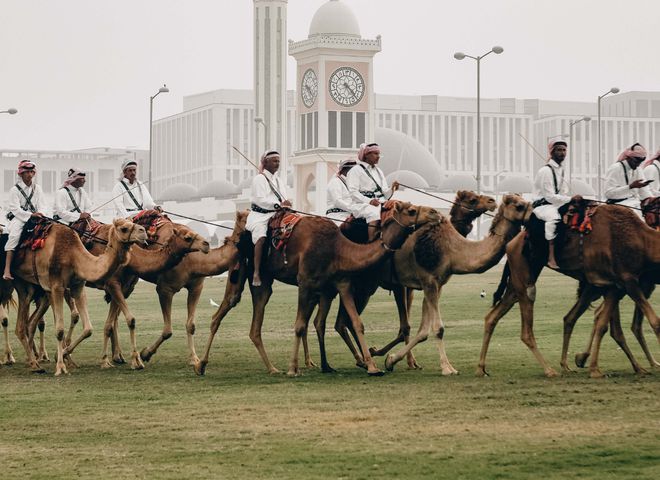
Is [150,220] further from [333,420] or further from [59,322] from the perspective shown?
[333,420]

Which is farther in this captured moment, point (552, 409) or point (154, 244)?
point (154, 244)

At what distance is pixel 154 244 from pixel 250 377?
298 centimetres

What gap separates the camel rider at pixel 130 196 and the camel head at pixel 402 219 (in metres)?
4.85

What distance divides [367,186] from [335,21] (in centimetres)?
11210

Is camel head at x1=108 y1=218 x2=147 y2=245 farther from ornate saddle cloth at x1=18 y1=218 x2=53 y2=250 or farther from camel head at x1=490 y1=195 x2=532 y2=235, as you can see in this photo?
camel head at x1=490 y1=195 x2=532 y2=235

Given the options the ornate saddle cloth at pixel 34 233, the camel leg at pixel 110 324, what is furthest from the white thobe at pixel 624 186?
the ornate saddle cloth at pixel 34 233

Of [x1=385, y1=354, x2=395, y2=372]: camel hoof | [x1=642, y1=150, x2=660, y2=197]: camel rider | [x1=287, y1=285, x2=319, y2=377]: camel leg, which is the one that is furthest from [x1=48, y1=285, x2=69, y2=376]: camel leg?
[x1=642, y1=150, x2=660, y2=197]: camel rider

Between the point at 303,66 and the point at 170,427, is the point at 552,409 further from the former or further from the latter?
the point at 303,66

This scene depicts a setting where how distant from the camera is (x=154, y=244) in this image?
22.0 metres

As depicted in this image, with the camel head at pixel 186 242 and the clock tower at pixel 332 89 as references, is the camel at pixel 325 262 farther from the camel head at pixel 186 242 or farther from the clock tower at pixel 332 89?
the clock tower at pixel 332 89

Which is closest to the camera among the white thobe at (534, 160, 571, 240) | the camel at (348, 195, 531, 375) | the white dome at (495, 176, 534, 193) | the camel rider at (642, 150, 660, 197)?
the white thobe at (534, 160, 571, 240)

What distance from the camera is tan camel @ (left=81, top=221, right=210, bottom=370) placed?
21.3 metres

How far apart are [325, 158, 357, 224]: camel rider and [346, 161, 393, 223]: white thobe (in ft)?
0.36

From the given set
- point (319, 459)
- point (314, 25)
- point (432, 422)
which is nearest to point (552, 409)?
point (432, 422)
